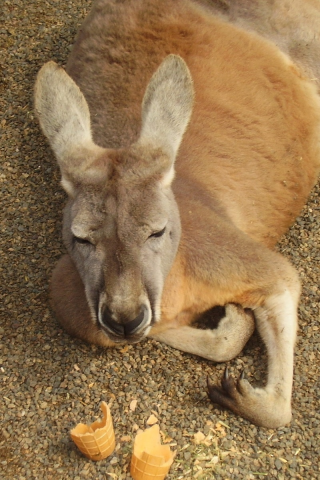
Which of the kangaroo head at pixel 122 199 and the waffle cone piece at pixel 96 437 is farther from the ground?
the kangaroo head at pixel 122 199

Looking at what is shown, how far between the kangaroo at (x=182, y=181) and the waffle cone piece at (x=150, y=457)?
52 centimetres

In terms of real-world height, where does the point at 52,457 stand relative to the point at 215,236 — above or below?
below

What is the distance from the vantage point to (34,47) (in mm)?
6379

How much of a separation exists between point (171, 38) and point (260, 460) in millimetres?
3198

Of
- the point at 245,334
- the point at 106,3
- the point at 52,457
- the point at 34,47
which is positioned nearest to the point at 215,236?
the point at 245,334

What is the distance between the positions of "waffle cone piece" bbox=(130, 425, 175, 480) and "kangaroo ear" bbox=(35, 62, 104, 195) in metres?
1.69

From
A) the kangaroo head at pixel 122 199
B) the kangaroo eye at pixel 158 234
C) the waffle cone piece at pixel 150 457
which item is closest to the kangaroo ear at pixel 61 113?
the kangaroo head at pixel 122 199

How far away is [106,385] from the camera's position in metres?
4.18

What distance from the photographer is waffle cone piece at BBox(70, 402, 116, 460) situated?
140 inches

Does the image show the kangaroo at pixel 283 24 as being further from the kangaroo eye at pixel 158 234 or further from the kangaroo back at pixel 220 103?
the kangaroo eye at pixel 158 234

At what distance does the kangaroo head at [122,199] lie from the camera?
348 cm

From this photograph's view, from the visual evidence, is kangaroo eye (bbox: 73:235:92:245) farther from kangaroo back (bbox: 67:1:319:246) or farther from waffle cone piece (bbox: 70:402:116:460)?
kangaroo back (bbox: 67:1:319:246)

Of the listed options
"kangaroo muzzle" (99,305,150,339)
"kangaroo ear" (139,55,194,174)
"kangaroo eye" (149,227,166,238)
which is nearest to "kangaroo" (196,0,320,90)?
"kangaroo ear" (139,55,194,174)

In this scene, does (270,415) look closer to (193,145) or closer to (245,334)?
(245,334)
